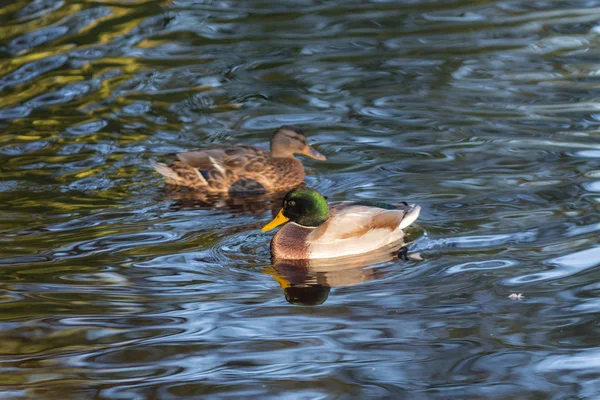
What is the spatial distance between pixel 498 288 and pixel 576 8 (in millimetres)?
9331

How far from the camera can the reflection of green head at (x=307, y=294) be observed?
23.0 feet

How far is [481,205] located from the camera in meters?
8.75

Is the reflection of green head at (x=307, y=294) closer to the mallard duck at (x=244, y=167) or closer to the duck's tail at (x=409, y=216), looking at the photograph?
the duck's tail at (x=409, y=216)

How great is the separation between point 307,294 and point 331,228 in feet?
3.38

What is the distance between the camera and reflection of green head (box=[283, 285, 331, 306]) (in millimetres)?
7016

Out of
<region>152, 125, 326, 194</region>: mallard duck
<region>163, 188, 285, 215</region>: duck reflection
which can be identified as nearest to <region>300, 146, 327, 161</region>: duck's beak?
<region>152, 125, 326, 194</region>: mallard duck

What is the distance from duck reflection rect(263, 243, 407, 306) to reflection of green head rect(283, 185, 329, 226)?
1.21ft

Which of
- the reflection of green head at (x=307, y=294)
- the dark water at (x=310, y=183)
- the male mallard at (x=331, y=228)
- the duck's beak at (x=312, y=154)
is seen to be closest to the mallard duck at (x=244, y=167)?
the duck's beak at (x=312, y=154)

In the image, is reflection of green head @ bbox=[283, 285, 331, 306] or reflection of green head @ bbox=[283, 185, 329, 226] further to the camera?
reflection of green head @ bbox=[283, 185, 329, 226]

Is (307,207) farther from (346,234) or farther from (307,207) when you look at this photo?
(346,234)

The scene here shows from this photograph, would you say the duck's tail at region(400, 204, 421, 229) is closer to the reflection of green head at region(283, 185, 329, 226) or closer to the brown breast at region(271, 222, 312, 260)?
the reflection of green head at region(283, 185, 329, 226)

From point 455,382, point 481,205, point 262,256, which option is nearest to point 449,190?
point 481,205

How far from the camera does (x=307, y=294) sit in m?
7.22

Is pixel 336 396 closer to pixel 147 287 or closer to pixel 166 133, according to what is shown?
pixel 147 287
